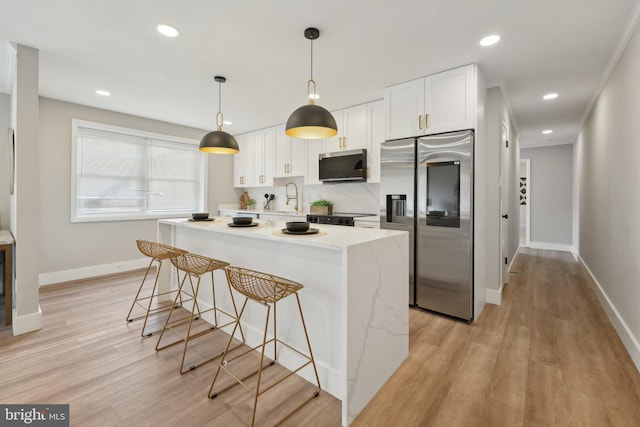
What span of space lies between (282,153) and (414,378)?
4158 mm

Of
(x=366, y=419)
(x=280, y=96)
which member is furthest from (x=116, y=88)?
(x=366, y=419)

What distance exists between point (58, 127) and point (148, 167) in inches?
49.1

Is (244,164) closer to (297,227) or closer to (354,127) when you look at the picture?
(354,127)

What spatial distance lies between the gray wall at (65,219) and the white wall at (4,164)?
313 millimetres

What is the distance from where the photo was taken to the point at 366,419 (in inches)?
64.2

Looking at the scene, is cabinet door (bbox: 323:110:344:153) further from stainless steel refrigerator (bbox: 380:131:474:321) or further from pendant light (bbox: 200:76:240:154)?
pendant light (bbox: 200:76:240:154)

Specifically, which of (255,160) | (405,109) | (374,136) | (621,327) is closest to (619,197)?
(621,327)

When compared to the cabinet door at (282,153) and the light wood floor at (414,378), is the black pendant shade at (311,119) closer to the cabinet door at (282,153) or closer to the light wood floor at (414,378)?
the light wood floor at (414,378)

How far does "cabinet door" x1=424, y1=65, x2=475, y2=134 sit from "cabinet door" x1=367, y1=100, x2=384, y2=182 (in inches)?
33.7

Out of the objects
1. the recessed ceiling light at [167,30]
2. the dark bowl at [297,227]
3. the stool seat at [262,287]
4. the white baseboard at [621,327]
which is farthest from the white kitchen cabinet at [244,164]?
the white baseboard at [621,327]

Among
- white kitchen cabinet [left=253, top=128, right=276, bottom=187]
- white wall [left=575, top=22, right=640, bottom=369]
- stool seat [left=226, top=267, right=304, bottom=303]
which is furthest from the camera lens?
white kitchen cabinet [left=253, top=128, right=276, bottom=187]

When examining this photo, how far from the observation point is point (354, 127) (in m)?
4.20

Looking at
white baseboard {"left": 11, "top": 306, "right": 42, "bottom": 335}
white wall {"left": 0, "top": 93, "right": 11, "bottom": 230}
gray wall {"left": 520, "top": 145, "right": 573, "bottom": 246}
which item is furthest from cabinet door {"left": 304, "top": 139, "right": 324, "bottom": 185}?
gray wall {"left": 520, "top": 145, "right": 573, "bottom": 246}

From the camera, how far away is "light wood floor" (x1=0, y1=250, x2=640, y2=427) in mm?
1650
